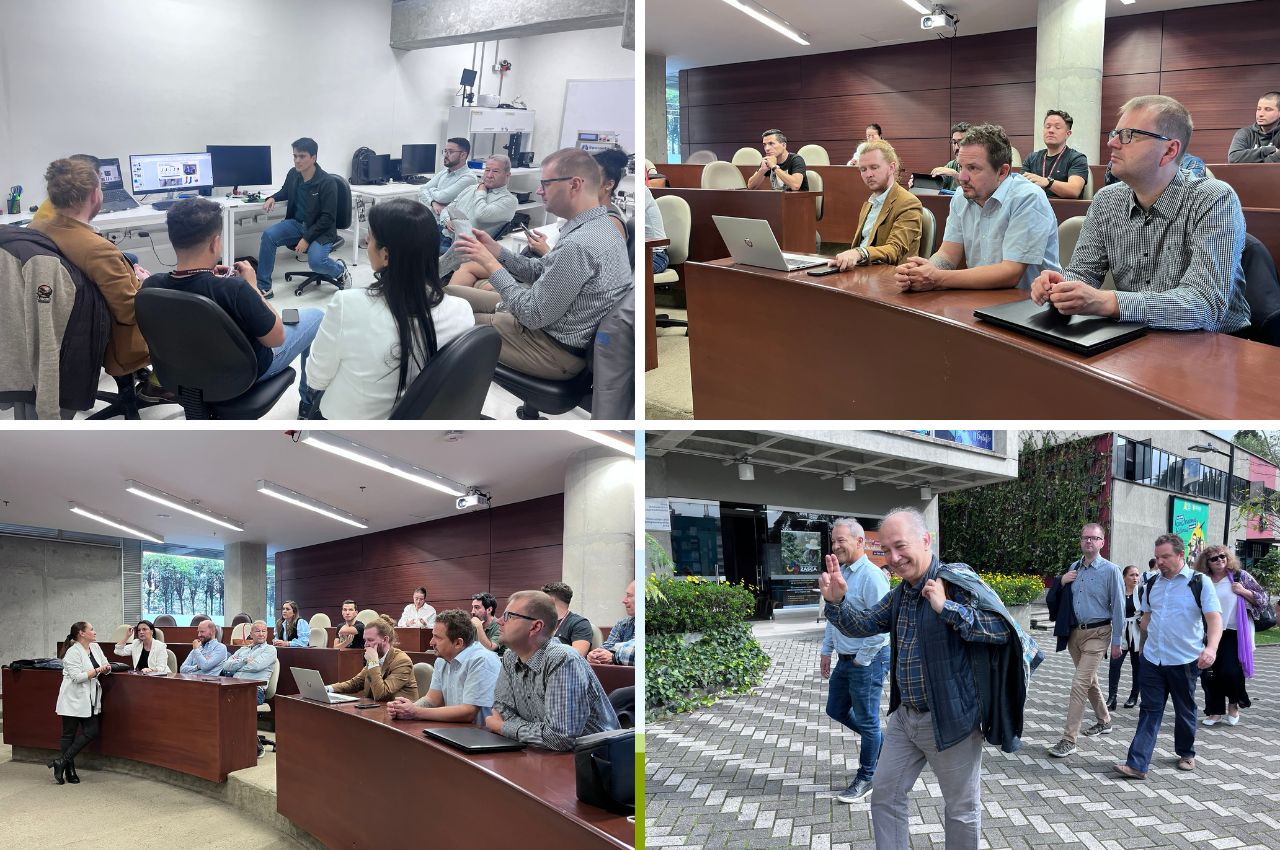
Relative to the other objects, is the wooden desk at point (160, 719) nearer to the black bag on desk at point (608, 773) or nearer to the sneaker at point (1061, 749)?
the black bag on desk at point (608, 773)

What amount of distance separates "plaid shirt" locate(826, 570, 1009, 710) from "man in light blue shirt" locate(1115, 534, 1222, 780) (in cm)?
138

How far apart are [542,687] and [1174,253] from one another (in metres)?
2.12

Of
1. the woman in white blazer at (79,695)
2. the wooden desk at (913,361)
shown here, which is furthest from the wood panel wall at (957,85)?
the woman in white blazer at (79,695)

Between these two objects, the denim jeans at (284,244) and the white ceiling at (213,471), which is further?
the white ceiling at (213,471)

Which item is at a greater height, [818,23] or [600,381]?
[818,23]

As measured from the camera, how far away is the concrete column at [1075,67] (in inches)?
368

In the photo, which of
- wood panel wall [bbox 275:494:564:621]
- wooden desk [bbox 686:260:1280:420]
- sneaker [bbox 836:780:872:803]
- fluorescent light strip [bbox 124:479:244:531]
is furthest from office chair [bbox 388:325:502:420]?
wood panel wall [bbox 275:494:564:621]

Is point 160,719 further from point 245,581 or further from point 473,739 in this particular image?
point 473,739

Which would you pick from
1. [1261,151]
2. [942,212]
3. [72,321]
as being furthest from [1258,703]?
[1261,151]

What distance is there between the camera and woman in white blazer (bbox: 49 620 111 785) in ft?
18.9

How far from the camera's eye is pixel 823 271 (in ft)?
9.67

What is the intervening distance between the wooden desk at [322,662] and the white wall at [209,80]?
4.06 meters

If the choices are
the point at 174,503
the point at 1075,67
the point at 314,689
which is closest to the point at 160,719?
the point at 174,503

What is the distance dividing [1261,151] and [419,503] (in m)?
7.48
